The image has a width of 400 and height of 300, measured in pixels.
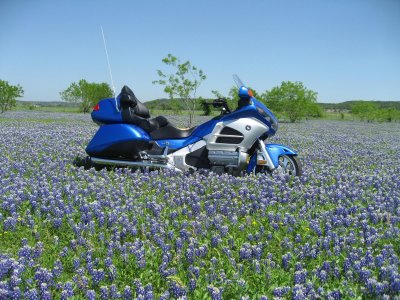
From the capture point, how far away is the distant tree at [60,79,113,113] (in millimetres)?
61281

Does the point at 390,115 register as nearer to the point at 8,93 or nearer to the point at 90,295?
the point at 8,93

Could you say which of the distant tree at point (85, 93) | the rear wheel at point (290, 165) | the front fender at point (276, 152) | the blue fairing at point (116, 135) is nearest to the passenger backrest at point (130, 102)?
the blue fairing at point (116, 135)

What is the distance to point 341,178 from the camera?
7820 millimetres

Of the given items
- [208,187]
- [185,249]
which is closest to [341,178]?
[208,187]

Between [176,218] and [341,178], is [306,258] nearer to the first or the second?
[176,218]

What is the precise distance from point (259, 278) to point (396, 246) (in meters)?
1.86

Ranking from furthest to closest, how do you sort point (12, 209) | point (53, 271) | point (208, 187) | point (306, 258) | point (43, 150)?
point (43, 150) < point (208, 187) < point (12, 209) < point (306, 258) < point (53, 271)

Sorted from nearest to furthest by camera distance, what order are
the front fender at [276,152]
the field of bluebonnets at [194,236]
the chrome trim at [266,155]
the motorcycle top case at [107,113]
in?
the field of bluebonnets at [194,236]
the chrome trim at [266,155]
the front fender at [276,152]
the motorcycle top case at [107,113]

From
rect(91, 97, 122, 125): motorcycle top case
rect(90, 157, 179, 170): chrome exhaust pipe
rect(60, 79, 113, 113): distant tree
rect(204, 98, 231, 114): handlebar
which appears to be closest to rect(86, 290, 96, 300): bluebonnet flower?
rect(90, 157, 179, 170): chrome exhaust pipe

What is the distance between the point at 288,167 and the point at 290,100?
1740 inches

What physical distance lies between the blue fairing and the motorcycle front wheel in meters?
2.48

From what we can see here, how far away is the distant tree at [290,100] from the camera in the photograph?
163ft

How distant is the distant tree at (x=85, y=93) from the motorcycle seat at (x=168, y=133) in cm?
5663

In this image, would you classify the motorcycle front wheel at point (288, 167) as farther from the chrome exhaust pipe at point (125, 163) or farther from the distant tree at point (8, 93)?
the distant tree at point (8, 93)
